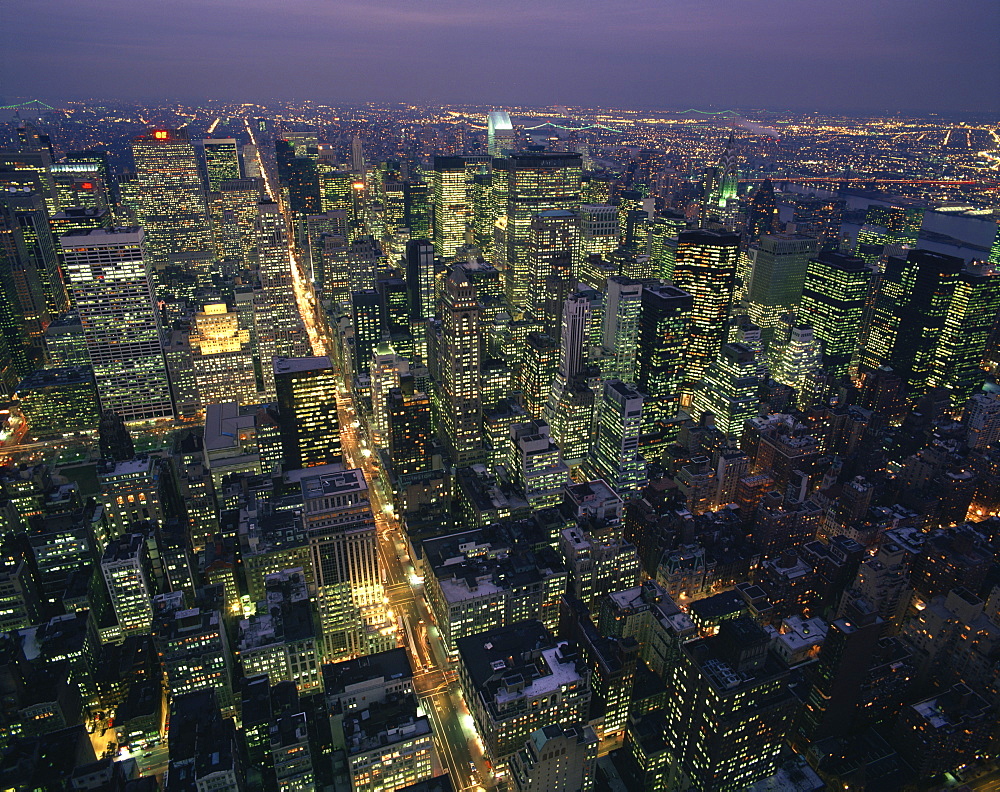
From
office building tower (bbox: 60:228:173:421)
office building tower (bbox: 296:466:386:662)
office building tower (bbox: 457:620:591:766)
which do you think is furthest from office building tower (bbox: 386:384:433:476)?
office building tower (bbox: 60:228:173:421)

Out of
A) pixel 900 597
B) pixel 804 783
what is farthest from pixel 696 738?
pixel 900 597

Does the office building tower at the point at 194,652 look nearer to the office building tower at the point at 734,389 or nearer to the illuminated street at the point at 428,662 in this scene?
the illuminated street at the point at 428,662

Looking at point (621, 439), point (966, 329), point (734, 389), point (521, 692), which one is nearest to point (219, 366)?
point (621, 439)

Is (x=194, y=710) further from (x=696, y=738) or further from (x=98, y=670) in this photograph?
(x=696, y=738)

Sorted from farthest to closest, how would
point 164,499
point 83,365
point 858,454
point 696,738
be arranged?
point 83,365
point 858,454
point 164,499
point 696,738

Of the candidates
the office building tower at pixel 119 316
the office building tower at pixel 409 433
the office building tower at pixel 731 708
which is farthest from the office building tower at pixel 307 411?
the office building tower at pixel 731 708

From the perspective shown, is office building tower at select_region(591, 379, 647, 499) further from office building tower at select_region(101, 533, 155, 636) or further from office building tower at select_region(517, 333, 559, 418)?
office building tower at select_region(101, 533, 155, 636)
